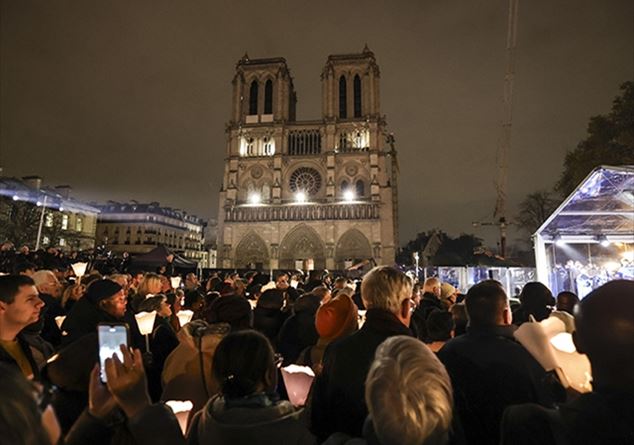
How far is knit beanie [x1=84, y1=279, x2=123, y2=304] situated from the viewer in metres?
3.37

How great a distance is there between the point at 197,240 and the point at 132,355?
74.7 metres

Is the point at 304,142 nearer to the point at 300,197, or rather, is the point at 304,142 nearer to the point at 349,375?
the point at 300,197

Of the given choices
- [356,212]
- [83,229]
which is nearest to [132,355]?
[356,212]

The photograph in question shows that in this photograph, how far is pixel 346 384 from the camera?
1.80 m

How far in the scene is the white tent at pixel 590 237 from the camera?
9.45m

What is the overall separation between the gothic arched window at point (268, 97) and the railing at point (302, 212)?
1271 centimetres

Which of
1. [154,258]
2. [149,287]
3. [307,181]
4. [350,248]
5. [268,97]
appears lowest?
[149,287]

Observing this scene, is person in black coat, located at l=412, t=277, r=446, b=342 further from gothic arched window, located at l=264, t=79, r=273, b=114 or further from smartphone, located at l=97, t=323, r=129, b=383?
gothic arched window, located at l=264, t=79, r=273, b=114

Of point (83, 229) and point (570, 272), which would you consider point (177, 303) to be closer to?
point (570, 272)

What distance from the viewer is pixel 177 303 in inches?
178

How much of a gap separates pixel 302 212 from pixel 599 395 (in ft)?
129

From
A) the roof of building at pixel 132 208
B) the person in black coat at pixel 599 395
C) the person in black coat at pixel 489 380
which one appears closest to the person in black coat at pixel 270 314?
the person in black coat at pixel 489 380

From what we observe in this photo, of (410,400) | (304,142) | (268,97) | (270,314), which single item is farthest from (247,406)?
(268,97)

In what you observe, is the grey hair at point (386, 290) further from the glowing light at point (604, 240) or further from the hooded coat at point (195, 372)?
the glowing light at point (604, 240)
